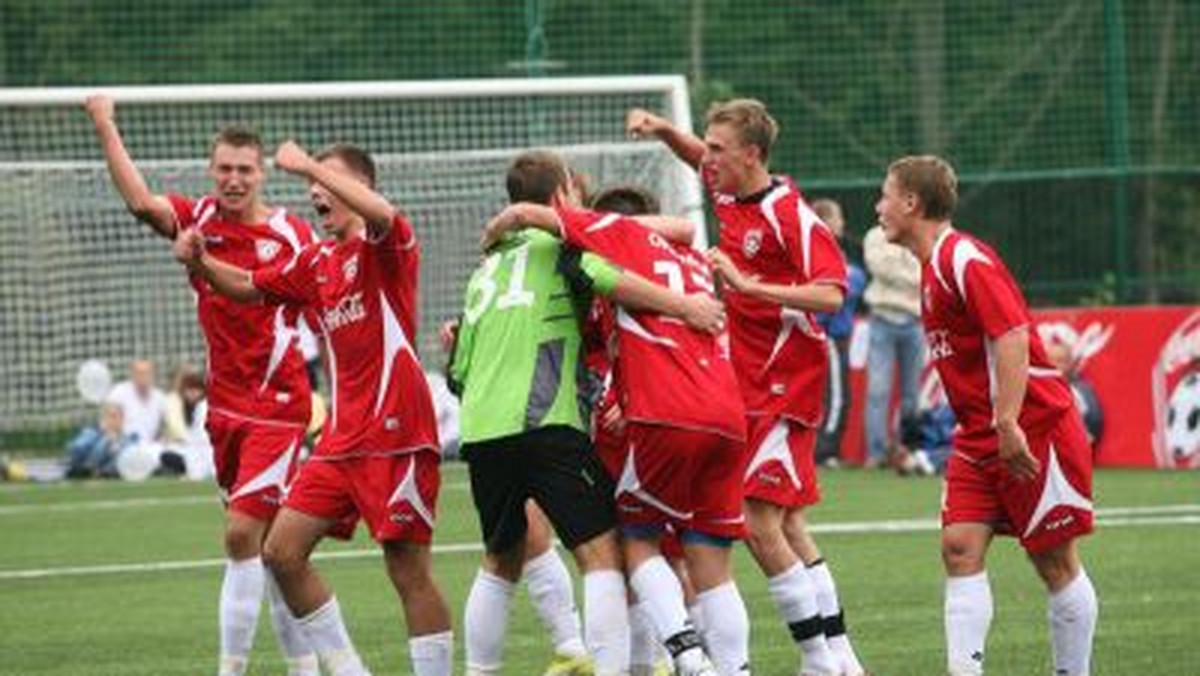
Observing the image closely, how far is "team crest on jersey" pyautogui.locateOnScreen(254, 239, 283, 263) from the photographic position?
40.6ft

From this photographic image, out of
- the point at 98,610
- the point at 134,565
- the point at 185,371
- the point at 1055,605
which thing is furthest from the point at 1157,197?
the point at 1055,605

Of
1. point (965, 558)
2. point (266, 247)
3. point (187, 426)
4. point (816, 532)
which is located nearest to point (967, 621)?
point (965, 558)

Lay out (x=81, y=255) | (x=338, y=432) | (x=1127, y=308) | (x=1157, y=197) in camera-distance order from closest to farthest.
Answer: (x=338, y=432), (x=1127, y=308), (x=81, y=255), (x=1157, y=197)

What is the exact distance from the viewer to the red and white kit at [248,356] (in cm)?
1229

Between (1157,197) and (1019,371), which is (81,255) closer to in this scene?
(1157,197)

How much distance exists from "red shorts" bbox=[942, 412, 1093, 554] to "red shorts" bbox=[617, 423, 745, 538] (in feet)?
2.65

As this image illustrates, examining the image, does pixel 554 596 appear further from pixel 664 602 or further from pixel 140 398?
pixel 140 398

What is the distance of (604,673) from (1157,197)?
19.5 meters

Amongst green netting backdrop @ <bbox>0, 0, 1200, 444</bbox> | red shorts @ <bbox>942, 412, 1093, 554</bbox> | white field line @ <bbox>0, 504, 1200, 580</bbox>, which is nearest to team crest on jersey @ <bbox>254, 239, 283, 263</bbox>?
red shorts @ <bbox>942, 412, 1093, 554</bbox>

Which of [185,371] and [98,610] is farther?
[185,371]

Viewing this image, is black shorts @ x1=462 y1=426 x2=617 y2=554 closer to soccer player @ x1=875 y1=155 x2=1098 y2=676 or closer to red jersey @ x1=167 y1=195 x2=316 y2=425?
soccer player @ x1=875 y1=155 x2=1098 y2=676

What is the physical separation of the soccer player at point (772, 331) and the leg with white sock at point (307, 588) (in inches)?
68.3

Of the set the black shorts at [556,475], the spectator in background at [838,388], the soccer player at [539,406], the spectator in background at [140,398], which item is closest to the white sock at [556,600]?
the soccer player at [539,406]

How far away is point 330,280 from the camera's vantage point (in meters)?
11.3
